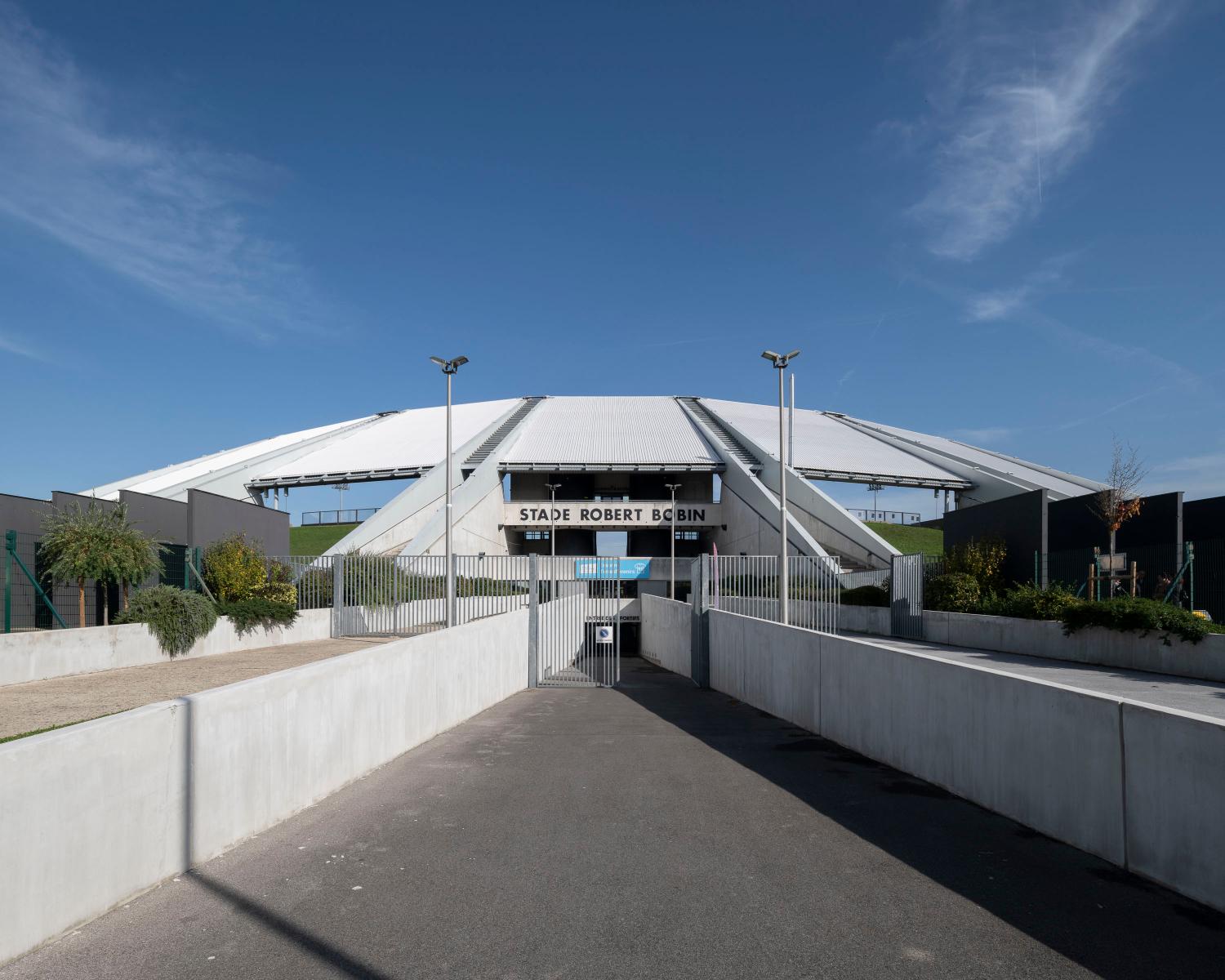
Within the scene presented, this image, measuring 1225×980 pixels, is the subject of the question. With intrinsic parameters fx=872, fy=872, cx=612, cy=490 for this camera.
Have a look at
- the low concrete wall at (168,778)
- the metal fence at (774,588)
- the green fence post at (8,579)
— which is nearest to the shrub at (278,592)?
the green fence post at (8,579)

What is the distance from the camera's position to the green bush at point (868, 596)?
3098 centimetres

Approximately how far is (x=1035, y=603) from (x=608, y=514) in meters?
37.9

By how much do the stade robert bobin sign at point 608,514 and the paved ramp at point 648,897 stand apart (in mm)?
48464

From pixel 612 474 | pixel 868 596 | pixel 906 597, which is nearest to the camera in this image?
pixel 906 597

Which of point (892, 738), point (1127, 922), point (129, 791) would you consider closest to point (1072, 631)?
point (892, 738)

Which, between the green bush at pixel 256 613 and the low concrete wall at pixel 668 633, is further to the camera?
the low concrete wall at pixel 668 633

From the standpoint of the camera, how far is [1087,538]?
2653cm

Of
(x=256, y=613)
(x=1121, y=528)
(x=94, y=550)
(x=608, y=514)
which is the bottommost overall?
(x=256, y=613)

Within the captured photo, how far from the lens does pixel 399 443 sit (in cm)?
6469

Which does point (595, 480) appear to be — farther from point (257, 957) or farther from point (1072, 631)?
point (257, 957)

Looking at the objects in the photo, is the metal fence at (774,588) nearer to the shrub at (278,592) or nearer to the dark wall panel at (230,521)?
the shrub at (278,592)

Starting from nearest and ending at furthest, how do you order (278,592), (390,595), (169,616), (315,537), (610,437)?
(169,616)
(278,592)
(390,595)
(610,437)
(315,537)

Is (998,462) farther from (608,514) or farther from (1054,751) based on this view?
(1054,751)

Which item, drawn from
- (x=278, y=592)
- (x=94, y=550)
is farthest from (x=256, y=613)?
(x=94, y=550)
